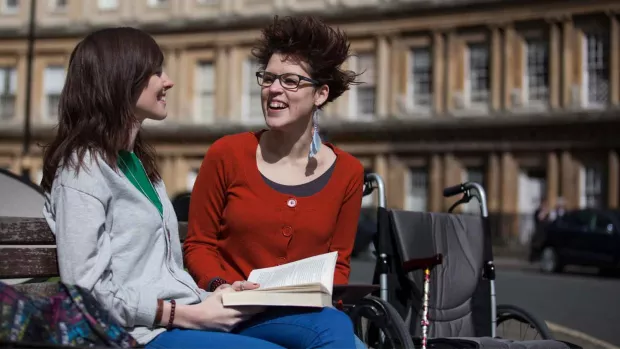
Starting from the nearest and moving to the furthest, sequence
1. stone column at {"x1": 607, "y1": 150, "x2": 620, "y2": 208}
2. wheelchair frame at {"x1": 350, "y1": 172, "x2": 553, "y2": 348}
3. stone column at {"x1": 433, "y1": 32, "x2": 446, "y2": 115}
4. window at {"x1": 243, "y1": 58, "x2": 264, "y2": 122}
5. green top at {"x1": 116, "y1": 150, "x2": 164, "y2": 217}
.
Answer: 1. green top at {"x1": 116, "y1": 150, "x2": 164, "y2": 217}
2. wheelchair frame at {"x1": 350, "y1": 172, "x2": 553, "y2": 348}
3. stone column at {"x1": 607, "y1": 150, "x2": 620, "y2": 208}
4. stone column at {"x1": 433, "y1": 32, "x2": 446, "y2": 115}
5. window at {"x1": 243, "y1": 58, "x2": 264, "y2": 122}

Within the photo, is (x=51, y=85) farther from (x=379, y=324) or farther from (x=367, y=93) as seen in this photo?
(x=379, y=324)

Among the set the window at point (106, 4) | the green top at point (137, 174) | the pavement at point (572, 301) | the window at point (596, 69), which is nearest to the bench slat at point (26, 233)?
the green top at point (137, 174)

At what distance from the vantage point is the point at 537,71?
1400 inches

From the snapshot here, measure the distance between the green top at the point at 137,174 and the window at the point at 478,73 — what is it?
109 feet

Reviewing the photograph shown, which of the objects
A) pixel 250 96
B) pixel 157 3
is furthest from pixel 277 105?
pixel 157 3

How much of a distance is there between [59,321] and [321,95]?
206cm

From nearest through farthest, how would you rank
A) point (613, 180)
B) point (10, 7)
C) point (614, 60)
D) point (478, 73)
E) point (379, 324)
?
point (379, 324)
point (613, 180)
point (614, 60)
point (478, 73)
point (10, 7)

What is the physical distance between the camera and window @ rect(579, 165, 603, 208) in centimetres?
3388

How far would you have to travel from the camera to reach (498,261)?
30969mm

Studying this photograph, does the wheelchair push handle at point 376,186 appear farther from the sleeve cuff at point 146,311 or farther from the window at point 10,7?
the window at point 10,7

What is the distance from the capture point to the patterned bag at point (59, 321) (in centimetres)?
283

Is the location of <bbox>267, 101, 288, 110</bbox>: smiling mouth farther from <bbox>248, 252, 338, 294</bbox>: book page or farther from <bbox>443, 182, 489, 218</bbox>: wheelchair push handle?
<bbox>443, 182, 489, 218</bbox>: wheelchair push handle

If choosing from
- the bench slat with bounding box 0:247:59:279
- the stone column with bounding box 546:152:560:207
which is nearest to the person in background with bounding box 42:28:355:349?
the bench slat with bounding box 0:247:59:279

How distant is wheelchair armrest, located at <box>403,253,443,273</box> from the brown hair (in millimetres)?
2274
